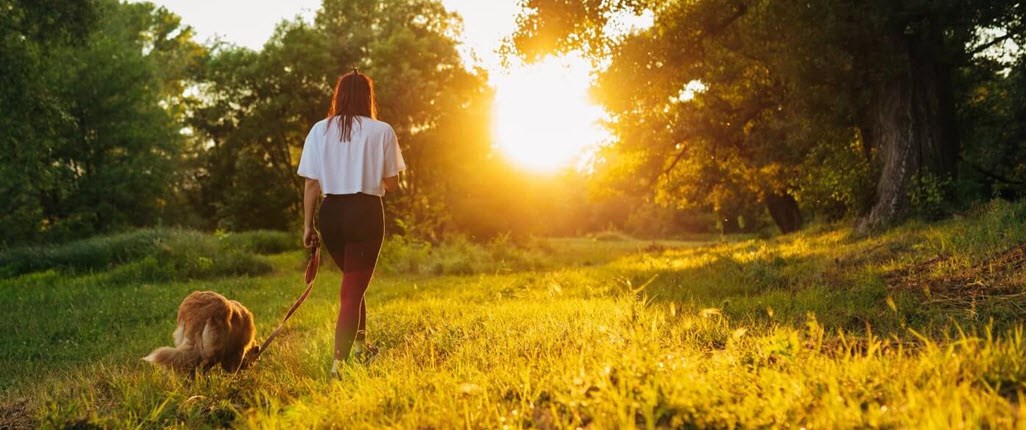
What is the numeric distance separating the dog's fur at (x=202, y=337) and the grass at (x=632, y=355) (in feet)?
0.56

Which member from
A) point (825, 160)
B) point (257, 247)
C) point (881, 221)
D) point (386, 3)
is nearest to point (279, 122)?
point (386, 3)

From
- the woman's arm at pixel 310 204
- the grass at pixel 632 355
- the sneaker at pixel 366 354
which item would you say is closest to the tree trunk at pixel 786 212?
the grass at pixel 632 355

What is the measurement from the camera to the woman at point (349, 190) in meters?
4.73

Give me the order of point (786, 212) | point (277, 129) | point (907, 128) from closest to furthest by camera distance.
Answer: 1. point (907, 128)
2. point (786, 212)
3. point (277, 129)

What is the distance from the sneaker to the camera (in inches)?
188

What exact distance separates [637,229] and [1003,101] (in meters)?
36.1

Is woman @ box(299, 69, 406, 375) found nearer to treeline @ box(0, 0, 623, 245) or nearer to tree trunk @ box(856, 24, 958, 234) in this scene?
tree trunk @ box(856, 24, 958, 234)

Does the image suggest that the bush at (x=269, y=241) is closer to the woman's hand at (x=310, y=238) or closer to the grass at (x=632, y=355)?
the grass at (x=632, y=355)

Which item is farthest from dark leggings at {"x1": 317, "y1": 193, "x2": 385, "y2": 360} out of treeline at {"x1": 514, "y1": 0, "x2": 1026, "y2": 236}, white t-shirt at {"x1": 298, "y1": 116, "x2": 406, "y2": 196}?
treeline at {"x1": 514, "y1": 0, "x2": 1026, "y2": 236}

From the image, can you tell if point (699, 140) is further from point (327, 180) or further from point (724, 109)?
point (327, 180)

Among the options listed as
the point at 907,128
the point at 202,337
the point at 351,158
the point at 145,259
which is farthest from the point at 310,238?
the point at 145,259

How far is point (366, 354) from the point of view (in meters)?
5.26

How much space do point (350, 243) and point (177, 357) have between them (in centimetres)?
161

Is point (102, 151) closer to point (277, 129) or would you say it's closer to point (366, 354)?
point (277, 129)
